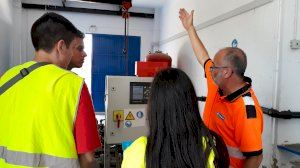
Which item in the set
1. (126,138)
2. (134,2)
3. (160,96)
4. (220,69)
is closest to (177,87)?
(160,96)

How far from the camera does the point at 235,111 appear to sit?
141 cm

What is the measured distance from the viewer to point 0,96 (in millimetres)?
1103

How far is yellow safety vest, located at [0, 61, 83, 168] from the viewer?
1.03m

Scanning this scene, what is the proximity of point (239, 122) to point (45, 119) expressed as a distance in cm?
96

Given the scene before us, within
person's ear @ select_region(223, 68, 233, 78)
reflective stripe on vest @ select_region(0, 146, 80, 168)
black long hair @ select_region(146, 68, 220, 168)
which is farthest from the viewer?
person's ear @ select_region(223, 68, 233, 78)

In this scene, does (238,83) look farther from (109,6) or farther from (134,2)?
(109,6)

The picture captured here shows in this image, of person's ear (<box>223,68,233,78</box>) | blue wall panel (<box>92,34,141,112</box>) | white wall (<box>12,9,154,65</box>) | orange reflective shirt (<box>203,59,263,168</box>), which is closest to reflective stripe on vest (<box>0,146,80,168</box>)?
orange reflective shirt (<box>203,59,263,168</box>)

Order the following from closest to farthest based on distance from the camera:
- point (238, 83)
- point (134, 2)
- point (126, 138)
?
point (238, 83), point (126, 138), point (134, 2)

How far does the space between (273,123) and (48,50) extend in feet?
5.47

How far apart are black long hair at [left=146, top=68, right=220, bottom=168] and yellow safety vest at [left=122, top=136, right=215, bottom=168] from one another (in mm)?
19

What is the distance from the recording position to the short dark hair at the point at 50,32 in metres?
1.17

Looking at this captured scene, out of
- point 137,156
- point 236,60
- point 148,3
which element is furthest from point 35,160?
point 148,3

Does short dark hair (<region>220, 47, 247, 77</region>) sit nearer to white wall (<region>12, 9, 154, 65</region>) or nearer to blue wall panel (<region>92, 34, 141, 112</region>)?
blue wall panel (<region>92, 34, 141, 112</region>)

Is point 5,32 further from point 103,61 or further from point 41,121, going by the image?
point 41,121
